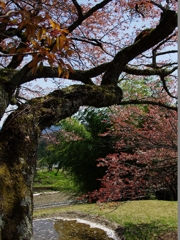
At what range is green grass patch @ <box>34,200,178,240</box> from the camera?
4.46m

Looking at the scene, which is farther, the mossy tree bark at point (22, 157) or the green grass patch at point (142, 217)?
the green grass patch at point (142, 217)

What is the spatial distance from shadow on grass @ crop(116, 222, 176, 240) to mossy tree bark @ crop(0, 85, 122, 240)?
2968 millimetres

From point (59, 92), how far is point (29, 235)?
1.13 meters

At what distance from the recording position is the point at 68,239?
4305 mm

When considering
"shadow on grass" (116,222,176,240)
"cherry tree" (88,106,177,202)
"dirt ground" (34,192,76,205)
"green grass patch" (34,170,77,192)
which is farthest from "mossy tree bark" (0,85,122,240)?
"green grass patch" (34,170,77,192)

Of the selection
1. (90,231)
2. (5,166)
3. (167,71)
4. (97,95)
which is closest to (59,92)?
(97,95)

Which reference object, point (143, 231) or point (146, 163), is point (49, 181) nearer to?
point (146, 163)

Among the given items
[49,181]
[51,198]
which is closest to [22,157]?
[51,198]

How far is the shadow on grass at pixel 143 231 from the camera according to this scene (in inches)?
166

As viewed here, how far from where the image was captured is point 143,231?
4.49 metres

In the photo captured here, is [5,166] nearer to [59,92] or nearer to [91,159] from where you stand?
[59,92]

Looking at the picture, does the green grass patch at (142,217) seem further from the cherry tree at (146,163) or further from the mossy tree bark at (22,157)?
the mossy tree bark at (22,157)

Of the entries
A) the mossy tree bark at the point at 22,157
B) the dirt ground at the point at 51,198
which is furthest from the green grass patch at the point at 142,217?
the dirt ground at the point at 51,198

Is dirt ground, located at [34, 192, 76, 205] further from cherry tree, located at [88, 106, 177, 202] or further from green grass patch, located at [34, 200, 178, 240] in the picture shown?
cherry tree, located at [88, 106, 177, 202]
